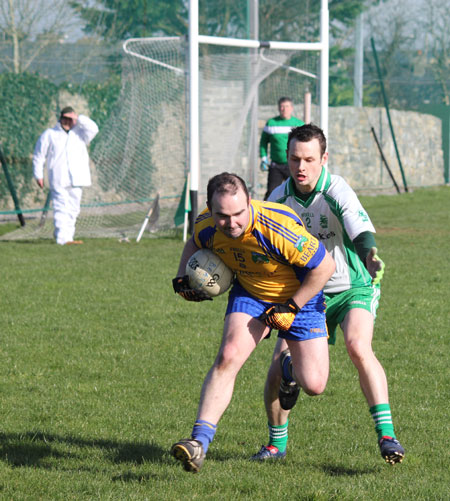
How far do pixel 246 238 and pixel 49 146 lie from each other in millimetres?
11951

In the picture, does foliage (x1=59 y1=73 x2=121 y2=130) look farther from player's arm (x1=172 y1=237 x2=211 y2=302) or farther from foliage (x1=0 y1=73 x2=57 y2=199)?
player's arm (x1=172 y1=237 x2=211 y2=302)

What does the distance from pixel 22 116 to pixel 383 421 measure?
1766 centimetres

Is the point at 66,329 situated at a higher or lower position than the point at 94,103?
lower

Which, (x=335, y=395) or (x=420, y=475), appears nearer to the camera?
(x=420, y=475)

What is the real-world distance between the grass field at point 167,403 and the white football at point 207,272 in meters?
1.06

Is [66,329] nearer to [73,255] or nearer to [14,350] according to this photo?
[14,350]

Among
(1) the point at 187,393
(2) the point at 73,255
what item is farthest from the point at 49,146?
(1) the point at 187,393

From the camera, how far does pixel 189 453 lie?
4105 mm

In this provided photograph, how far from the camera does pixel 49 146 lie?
15.9 metres

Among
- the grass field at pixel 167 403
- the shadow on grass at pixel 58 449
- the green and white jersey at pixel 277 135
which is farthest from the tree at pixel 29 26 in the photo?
the shadow on grass at pixel 58 449

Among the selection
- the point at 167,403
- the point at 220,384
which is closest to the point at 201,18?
the point at 167,403

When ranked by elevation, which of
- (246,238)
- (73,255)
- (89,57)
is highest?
(89,57)

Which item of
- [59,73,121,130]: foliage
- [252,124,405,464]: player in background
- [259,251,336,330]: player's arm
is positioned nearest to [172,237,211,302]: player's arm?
[259,251,336,330]: player's arm

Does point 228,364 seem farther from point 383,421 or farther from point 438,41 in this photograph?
point 438,41
